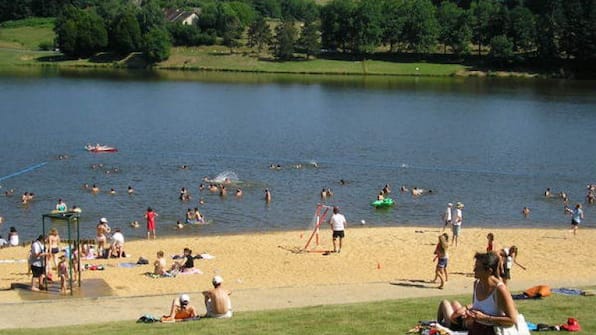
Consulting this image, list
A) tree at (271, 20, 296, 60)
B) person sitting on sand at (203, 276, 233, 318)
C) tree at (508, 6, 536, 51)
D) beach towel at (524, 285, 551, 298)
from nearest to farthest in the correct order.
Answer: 1. person sitting on sand at (203, 276, 233, 318)
2. beach towel at (524, 285, 551, 298)
3. tree at (508, 6, 536, 51)
4. tree at (271, 20, 296, 60)

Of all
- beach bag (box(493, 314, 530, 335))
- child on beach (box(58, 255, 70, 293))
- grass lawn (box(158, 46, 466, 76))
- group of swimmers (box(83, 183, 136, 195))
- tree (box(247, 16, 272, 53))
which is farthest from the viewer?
tree (box(247, 16, 272, 53))

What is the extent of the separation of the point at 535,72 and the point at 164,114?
2884 inches

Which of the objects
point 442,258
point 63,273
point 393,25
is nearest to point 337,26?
point 393,25

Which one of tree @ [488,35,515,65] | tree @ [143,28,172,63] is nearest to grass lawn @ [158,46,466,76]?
tree @ [143,28,172,63]

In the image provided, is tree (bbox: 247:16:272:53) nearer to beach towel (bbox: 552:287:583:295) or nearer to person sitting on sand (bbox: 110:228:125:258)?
person sitting on sand (bbox: 110:228:125:258)

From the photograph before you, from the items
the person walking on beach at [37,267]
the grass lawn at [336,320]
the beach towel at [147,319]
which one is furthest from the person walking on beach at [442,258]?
the person walking on beach at [37,267]

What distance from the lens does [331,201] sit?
47.9 m

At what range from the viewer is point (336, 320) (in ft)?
59.1

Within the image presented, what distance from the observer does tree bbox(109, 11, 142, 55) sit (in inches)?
5955

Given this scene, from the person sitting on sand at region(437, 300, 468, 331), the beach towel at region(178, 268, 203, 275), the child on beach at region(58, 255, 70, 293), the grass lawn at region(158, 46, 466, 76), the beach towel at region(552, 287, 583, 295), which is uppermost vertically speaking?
the person sitting on sand at region(437, 300, 468, 331)

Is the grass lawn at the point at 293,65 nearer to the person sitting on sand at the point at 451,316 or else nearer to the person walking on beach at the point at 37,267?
the person walking on beach at the point at 37,267

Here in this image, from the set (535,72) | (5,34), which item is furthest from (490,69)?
(5,34)

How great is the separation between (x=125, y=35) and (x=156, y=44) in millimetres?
6703

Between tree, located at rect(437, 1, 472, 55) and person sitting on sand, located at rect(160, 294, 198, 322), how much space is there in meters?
132
